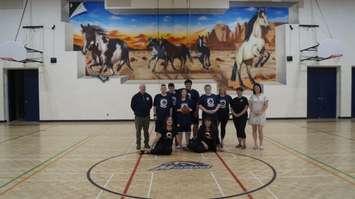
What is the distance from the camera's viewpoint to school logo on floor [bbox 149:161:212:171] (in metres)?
8.90

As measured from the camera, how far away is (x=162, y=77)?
795 inches

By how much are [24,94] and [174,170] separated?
47.7 feet

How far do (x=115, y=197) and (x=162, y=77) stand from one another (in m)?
13.9

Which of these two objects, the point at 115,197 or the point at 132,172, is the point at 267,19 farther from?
the point at 115,197

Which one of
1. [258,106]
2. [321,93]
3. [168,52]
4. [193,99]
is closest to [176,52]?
[168,52]

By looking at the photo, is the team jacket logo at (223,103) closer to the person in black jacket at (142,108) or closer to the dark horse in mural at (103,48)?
the person in black jacket at (142,108)

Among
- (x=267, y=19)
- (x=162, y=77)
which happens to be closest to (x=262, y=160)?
(x=162, y=77)

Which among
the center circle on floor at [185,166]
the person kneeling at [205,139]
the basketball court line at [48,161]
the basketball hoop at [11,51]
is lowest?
the basketball court line at [48,161]

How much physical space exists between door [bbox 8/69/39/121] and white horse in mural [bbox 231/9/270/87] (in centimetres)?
1013

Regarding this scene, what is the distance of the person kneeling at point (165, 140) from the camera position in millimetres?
10655

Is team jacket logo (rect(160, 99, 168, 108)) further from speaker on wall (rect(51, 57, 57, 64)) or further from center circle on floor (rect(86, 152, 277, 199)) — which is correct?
speaker on wall (rect(51, 57, 57, 64))

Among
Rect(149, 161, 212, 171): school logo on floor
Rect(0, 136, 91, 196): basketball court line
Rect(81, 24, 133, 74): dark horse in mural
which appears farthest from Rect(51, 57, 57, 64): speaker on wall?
Rect(149, 161, 212, 171): school logo on floor

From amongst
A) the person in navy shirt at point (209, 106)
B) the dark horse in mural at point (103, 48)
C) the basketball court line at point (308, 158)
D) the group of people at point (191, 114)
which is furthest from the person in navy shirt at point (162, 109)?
the dark horse in mural at point (103, 48)

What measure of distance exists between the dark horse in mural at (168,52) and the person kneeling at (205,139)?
9.43 metres
